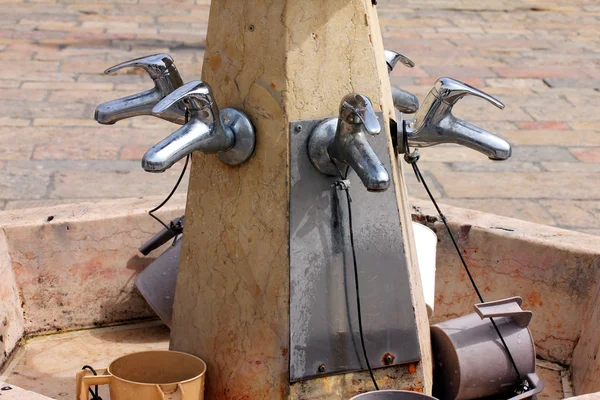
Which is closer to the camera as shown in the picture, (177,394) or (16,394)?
(16,394)

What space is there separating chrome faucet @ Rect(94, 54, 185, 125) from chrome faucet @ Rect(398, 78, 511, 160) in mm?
517

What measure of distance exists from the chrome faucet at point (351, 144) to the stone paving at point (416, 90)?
2466 millimetres

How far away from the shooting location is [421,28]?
7562mm

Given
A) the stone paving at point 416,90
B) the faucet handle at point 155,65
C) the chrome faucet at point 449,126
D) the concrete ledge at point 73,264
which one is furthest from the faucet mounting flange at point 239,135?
the stone paving at point 416,90

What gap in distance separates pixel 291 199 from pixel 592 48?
5887mm

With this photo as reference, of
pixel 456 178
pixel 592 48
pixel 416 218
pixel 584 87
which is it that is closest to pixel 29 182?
pixel 456 178

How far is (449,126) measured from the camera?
1941mm

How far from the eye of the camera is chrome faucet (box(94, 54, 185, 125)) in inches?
81.1

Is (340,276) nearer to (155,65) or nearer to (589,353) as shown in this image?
(155,65)

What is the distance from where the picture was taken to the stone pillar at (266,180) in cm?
187

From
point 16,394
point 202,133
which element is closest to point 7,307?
point 16,394

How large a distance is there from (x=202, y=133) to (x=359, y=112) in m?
0.30

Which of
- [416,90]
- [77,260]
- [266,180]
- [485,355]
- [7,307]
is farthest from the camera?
[416,90]

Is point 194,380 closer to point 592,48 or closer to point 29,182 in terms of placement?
point 29,182
